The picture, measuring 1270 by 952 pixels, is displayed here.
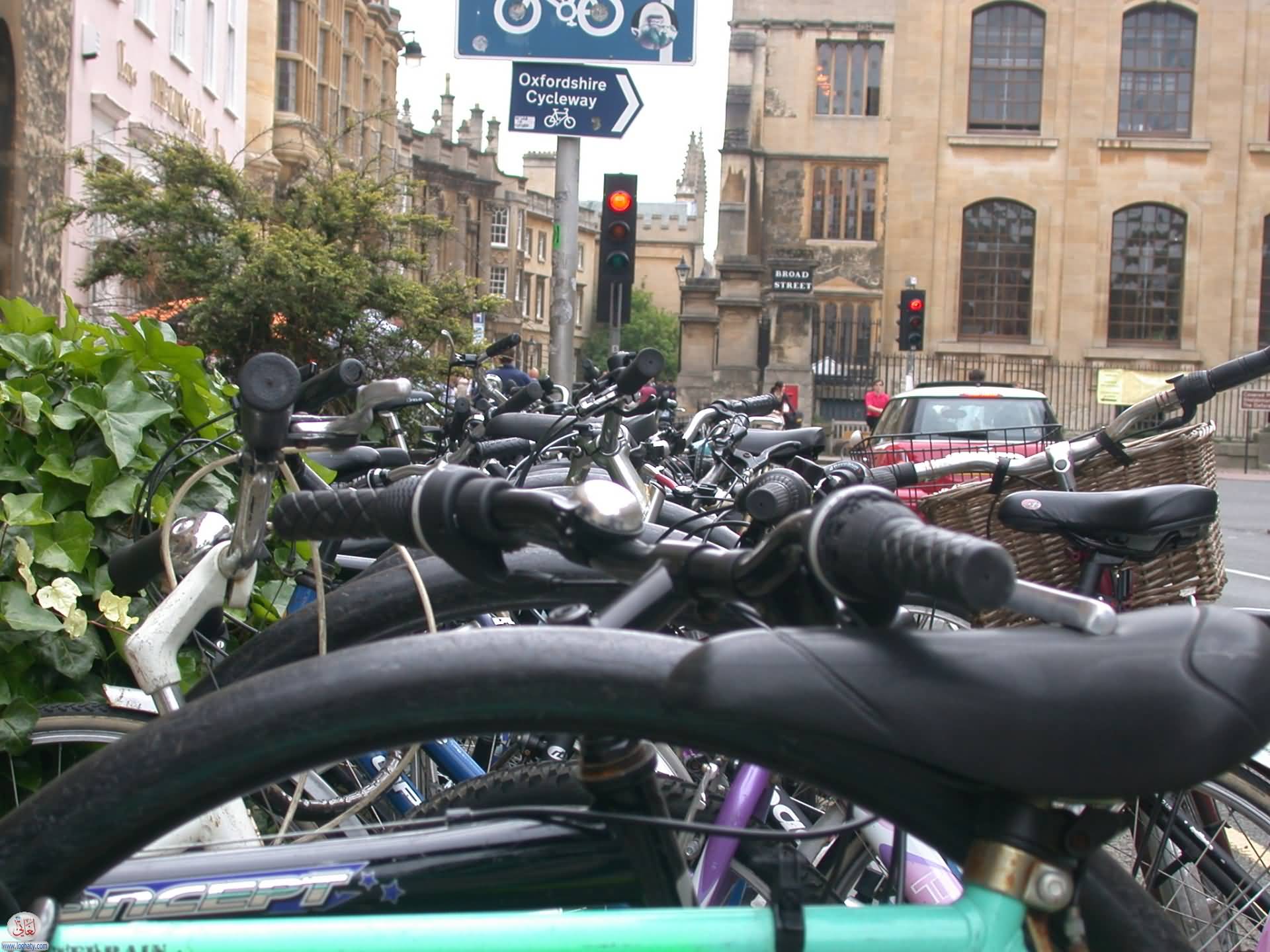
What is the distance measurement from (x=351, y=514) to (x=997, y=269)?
1710 inches

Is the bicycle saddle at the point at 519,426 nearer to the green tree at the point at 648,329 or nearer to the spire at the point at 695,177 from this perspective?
the green tree at the point at 648,329

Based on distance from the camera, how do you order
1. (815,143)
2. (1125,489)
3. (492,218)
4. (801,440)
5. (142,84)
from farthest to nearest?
1. (492,218)
2. (815,143)
3. (142,84)
4. (801,440)
5. (1125,489)

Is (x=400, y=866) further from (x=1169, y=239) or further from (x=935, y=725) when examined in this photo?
(x=1169, y=239)

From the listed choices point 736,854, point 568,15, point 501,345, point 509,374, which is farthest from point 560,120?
point 736,854

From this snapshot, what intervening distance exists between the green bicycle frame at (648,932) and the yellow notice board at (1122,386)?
34.6 m

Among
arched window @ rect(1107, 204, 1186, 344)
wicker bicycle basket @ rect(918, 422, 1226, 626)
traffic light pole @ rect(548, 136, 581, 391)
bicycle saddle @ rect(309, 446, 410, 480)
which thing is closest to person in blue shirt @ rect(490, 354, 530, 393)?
traffic light pole @ rect(548, 136, 581, 391)

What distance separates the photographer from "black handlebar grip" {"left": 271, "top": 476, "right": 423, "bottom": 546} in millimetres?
1319

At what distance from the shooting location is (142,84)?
19.7m

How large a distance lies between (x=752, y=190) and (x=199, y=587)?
44.9 meters

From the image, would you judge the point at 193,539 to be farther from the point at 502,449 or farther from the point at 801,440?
the point at 801,440

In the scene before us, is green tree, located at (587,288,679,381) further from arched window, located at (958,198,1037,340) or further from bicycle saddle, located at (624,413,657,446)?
bicycle saddle, located at (624,413,657,446)

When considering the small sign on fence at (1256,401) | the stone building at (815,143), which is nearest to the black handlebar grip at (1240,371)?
the small sign on fence at (1256,401)

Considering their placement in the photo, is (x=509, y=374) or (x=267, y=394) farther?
(x=509, y=374)

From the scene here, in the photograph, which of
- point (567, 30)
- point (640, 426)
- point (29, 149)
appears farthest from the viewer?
point (29, 149)
